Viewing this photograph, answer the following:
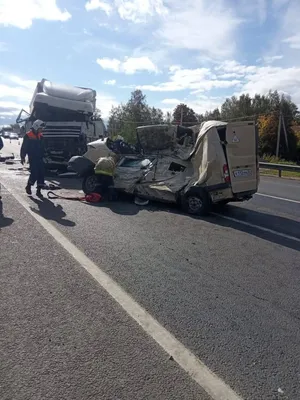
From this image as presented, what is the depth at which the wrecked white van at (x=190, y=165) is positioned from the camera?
751 centimetres

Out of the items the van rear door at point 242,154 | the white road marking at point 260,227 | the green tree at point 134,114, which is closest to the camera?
the white road marking at point 260,227

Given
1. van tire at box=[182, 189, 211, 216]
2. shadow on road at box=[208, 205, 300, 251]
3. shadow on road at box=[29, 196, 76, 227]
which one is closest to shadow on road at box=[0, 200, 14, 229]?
shadow on road at box=[29, 196, 76, 227]

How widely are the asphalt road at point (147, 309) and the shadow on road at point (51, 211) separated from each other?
8cm

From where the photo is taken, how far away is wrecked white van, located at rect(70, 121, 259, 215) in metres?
7.51

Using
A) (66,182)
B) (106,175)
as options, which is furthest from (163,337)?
(66,182)

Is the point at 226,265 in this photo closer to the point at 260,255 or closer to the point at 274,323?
the point at 260,255

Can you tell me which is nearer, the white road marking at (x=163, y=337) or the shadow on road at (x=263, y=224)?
the white road marking at (x=163, y=337)

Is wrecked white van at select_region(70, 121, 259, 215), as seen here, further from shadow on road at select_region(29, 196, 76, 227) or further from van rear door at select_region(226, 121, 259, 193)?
shadow on road at select_region(29, 196, 76, 227)

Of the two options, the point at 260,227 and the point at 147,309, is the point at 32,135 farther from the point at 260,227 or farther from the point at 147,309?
the point at 147,309

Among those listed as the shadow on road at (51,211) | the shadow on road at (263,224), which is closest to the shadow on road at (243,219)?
the shadow on road at (263,224)

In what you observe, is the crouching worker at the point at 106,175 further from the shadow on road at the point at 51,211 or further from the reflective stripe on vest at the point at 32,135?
the reflective stripe on vest at the point at 32,135

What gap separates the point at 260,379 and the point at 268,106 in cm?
4715

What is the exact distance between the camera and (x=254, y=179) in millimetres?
7848

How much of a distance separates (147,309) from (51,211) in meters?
4.52
